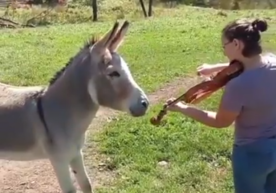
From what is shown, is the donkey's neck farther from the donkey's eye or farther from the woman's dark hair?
the woman's dark hair

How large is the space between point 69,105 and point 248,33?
1480 millimetres

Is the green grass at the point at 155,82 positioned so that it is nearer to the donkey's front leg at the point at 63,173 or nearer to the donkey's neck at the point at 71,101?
the donkey's front leg at the point at 63,173

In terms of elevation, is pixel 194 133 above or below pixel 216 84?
below

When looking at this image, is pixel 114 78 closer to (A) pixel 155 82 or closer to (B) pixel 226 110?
(B) pixel 226 110

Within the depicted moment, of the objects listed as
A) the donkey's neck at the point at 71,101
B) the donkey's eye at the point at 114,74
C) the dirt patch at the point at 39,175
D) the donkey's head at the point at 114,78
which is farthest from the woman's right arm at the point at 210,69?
the dirt patch at the point at 39,175

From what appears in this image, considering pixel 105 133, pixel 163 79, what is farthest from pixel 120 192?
pixel 163 79

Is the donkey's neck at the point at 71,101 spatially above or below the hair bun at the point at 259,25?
below

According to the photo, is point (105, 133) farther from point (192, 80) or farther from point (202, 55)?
point (202, 55)

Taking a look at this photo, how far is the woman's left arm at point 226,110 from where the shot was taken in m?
3.59

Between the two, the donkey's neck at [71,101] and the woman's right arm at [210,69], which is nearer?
the woman's right arm at [210,69]

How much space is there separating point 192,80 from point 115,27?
18.2 ft

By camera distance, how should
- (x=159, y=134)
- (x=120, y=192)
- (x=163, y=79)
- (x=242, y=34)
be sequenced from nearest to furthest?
(x=242, y=34)
(x=120, y=192)
(x=159, y=134)
(x=163, y=79)

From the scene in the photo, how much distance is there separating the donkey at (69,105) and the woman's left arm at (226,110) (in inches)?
15.8

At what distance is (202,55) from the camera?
11.7 m
